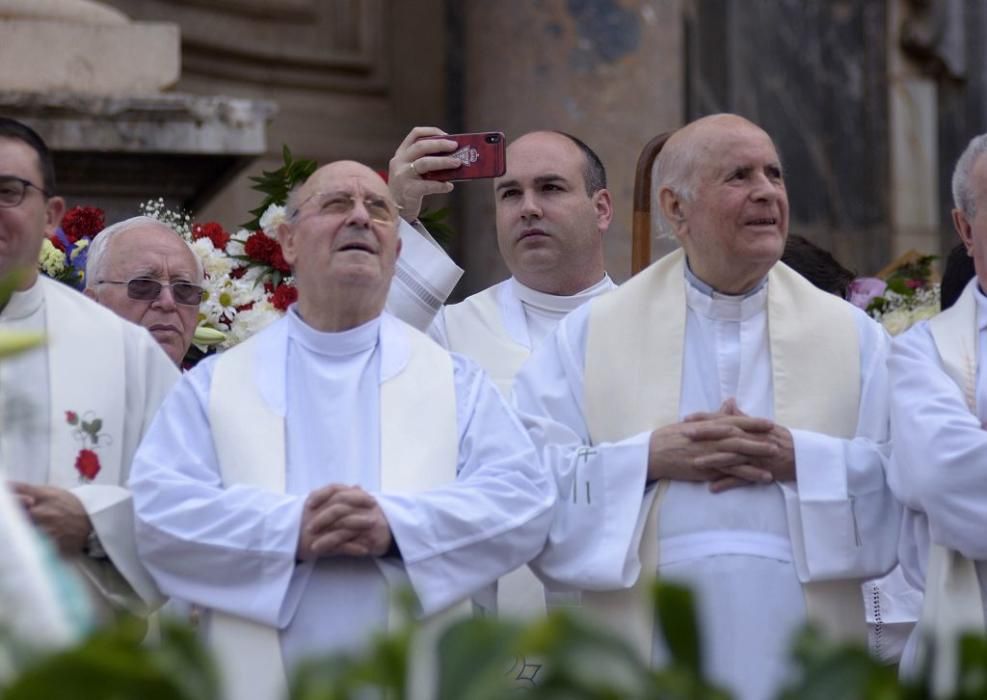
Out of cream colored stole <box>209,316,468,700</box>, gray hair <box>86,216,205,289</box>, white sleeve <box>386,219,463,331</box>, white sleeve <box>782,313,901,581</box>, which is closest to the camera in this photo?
cream colored stole <box>209,316,468,700</box>

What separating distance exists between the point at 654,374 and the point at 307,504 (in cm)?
107

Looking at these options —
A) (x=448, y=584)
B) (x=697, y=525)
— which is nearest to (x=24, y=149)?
(x=448, y=584)

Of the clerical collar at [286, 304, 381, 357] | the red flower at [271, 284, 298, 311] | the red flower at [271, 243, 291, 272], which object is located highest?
the red flower at [271, 243, 291, 272]

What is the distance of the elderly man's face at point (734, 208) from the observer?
16.9 feet

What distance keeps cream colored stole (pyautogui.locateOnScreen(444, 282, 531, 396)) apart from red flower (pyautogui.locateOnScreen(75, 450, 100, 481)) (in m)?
1.64

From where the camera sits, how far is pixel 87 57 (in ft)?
25.6

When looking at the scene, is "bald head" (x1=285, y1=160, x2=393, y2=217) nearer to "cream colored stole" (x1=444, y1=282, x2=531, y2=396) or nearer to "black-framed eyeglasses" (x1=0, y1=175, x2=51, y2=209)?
"black-framed eyeglasses" (x1=0, y1=175, x2=51, y2=209)

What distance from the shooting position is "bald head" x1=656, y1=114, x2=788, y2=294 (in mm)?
5152

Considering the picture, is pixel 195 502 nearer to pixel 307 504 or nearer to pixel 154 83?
pixel 307 504

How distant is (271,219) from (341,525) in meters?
2.34

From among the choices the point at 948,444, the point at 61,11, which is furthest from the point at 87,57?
the point at 948,444

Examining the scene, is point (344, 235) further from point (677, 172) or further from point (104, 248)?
point (104, 248)

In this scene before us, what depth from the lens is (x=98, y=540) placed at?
4742 millimetres

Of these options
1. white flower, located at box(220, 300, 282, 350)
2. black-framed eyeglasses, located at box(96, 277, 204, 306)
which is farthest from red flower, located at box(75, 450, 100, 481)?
white flower, located at box(220, 300, 282, 350)
